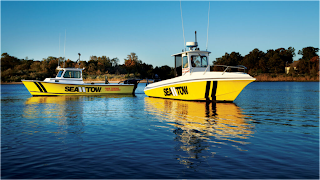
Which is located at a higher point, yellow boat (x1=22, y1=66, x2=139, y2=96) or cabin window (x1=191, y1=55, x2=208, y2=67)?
cabin window (x1=191, y1=55, x2=208, y2=67)

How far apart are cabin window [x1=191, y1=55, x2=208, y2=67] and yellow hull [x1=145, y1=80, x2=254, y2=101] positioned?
7.05 ft

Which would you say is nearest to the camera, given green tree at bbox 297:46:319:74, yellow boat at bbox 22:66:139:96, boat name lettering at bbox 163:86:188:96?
boat name lettering at bbox 163:86:188:96

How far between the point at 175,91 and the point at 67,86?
12.5m

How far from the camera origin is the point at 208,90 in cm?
1948

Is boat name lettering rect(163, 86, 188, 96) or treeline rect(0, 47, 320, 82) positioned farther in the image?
treeline rect(0, 47, 320, 82)

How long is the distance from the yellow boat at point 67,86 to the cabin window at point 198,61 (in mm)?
10978

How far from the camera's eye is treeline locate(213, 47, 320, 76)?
321 feet

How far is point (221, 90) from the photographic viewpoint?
63.4 ft

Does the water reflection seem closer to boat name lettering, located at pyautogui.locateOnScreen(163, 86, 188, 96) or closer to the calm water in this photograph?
the calm water

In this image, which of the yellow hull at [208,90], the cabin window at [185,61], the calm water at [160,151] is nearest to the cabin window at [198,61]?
the cabin window at [185,61]

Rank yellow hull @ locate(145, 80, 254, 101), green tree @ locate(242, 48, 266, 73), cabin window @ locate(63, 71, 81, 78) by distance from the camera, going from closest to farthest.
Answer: yellow hull @ locate(145, 80, 254, 101) → cabin window @ locate(63, 71, 81, 78) → green tree @ locate(242, 48, 266, 73)

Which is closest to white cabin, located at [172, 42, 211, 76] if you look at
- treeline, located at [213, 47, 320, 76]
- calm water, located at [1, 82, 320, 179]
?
calm water, located at [1, 82, 320, 179]

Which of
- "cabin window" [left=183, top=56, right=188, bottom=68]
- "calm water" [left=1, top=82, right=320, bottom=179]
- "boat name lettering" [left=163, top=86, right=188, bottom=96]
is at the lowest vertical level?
"calm water" [left=1, top=82, right=320, bottom=179]

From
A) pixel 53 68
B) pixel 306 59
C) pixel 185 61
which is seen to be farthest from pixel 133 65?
pixel 185 61
